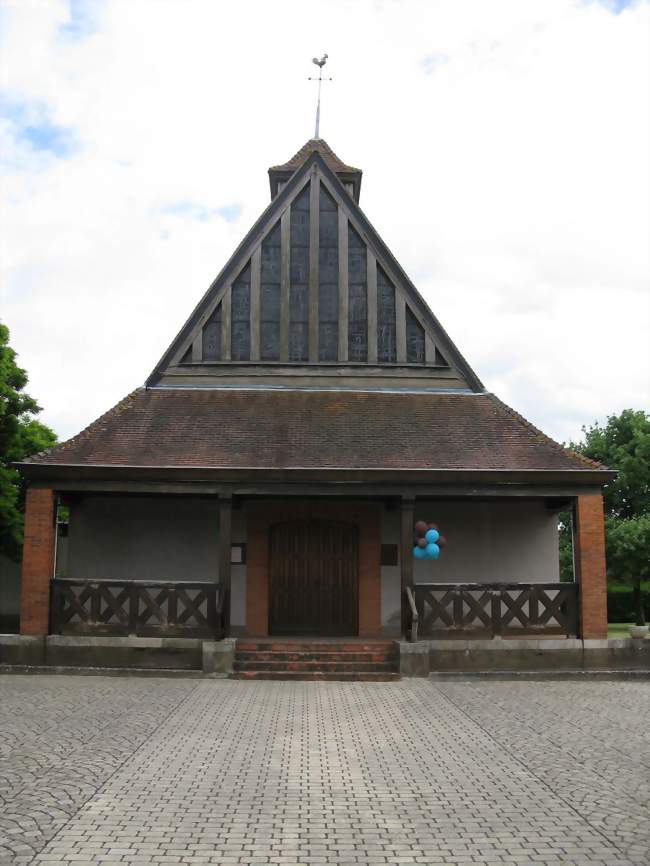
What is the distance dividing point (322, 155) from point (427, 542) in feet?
32.9

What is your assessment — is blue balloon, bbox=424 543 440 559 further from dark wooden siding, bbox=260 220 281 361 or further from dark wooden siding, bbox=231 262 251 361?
dark wooden siding, bbox=231 262 251 361

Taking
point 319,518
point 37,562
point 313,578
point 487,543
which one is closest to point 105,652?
point 37,562

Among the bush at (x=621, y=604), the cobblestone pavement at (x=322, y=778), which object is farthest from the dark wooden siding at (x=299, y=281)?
the bush at (x=621, y=604)

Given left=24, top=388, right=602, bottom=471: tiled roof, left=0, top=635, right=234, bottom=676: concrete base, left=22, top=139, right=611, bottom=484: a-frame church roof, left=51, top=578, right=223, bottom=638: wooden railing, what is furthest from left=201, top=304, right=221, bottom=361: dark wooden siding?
left=0, top=635, right=234, bottom=676: concrete base

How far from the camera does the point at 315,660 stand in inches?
517

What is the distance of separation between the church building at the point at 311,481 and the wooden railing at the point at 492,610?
38 millimetres

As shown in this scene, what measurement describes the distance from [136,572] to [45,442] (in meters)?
8.49

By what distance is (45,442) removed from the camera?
22547 mm

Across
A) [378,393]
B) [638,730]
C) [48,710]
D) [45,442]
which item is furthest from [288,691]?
[45,442]

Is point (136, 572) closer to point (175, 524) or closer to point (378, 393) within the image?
point (175, 524)

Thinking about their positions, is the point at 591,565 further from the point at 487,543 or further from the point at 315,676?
the point at 315,676

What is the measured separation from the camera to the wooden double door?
50.6ft

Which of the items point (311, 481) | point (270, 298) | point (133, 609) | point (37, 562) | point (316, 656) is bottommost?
point (316, 656)

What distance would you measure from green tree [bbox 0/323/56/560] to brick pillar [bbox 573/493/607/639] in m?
12.7
